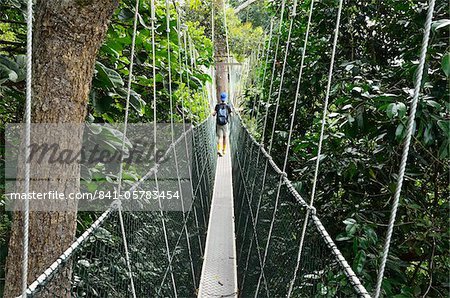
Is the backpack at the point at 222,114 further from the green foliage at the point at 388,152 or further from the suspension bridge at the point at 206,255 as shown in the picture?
the green foliage at the point at 388,152

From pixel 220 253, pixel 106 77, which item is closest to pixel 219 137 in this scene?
pixel 220 253

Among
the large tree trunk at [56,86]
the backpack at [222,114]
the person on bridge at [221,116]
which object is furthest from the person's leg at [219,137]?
the large tree trunk at [56,86]

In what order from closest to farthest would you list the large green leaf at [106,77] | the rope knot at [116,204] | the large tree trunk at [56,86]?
the large tree trunk at [56,86]
the rope knot at [116,204]
the large green leaf at [106,77]

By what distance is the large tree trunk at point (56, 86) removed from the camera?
1.03m

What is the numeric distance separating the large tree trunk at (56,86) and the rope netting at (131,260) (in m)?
0.08

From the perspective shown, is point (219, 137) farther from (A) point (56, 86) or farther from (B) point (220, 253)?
(A) point (56, 86)

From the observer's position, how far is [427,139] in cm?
100

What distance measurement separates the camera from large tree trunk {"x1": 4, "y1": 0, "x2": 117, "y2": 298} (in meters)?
1.03

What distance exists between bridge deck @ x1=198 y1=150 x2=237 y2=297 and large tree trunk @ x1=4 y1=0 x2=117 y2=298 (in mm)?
1415

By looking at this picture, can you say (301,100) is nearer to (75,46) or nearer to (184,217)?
(184,217)

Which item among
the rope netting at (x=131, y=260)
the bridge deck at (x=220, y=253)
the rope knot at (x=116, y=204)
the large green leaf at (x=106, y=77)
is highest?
the large green leaf at (x=106, y=77)

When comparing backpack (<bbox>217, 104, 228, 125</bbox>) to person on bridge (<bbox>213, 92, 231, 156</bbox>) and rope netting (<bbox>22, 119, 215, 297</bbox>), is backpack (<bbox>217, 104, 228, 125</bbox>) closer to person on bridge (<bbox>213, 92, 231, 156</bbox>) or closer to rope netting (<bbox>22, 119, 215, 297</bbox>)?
person on bridge (<bbox>213, 92, 231, 156</bbox>)

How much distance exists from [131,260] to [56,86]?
1.92 feet

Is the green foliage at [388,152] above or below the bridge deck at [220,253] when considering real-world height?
above
